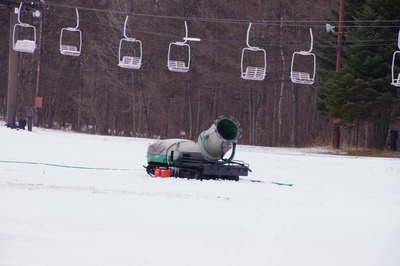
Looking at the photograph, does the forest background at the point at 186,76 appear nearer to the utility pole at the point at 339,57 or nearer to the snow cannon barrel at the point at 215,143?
the utility pole at the point at 339,57

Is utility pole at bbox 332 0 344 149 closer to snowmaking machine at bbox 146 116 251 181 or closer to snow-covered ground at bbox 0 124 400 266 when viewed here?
snow-covered ground at bbox 0 124 400 266

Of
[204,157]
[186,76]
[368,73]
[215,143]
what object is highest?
[186,76]

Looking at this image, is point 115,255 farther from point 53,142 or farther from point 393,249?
point 53,142

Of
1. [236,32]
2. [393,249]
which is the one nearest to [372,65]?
[236,32]

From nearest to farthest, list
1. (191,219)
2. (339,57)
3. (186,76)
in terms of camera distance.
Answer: (191,219) < (339,57) < (186,76)

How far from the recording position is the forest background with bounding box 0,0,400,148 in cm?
4666

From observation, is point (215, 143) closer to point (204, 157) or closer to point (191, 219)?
point (204, 157)

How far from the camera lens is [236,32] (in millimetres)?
47781

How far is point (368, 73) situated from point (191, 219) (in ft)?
86.9

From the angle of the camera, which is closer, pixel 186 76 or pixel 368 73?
pixel 368 73

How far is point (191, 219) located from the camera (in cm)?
1121

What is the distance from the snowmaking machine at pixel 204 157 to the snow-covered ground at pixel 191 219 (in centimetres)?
64

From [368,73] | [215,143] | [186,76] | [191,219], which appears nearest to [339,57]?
[368,73]

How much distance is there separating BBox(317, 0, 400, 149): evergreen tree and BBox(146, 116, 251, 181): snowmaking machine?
16955 millimetres
